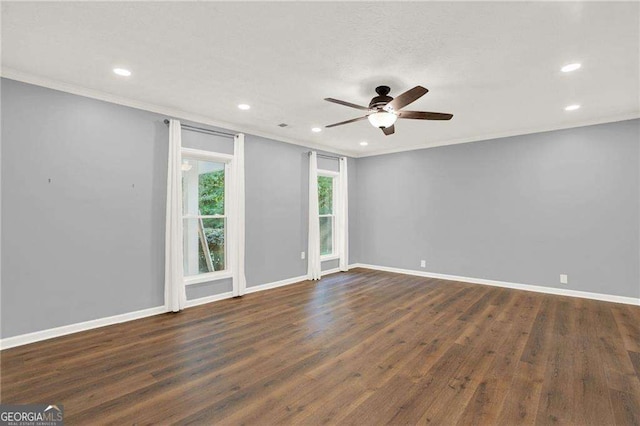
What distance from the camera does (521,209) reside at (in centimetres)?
536

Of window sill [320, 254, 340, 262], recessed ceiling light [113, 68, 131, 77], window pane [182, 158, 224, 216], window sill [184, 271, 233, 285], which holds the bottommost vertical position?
window sill [184, 271, 233, 285]

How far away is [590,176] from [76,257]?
720 centimetres

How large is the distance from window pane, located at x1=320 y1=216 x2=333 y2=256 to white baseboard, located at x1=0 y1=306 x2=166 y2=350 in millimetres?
3638

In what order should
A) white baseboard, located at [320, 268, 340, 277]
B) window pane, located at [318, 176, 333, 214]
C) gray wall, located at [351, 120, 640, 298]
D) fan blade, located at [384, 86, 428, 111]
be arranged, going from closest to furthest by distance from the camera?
fan blade, located at [384, 86, 428, 111] → gray wall, located at [351, 120, 640, 298] → white baseboard, located at [320, 268, 340, 277] → window pane, located at [318, 176, 333, 214]

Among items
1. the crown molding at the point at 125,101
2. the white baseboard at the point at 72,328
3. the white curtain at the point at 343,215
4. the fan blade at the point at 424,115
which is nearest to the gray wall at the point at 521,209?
the white curtain at the point at 343,215

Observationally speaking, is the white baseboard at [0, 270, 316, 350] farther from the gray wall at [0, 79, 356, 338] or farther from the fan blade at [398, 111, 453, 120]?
the fan blade at [398, 111, 453, 120]

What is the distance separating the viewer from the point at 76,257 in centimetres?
347

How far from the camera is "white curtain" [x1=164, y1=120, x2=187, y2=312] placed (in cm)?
411

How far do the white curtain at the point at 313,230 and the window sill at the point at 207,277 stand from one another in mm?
1725

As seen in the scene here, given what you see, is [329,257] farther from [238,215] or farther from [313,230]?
[238,215]

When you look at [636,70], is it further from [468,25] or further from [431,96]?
→ [468,25]

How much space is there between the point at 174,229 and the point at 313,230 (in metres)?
2.72

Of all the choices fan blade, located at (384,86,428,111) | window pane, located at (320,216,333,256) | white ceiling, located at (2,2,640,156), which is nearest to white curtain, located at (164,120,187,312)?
white ceiling, located at (2,2,640,156)

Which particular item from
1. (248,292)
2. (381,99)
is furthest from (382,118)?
(248,292)
